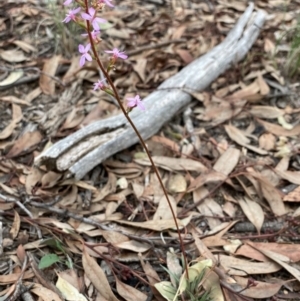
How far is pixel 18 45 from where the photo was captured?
8.20ft

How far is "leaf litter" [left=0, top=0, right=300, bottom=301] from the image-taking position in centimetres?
157

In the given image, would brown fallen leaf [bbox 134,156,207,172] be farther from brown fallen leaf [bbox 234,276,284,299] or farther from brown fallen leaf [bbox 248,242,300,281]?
brown fallen leaf [bbox 234,276,284,299]

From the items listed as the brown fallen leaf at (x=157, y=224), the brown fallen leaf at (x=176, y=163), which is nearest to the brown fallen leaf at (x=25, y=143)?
the brown fallen leaf at (x=176, y=163)

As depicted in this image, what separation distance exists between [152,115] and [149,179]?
28 cm

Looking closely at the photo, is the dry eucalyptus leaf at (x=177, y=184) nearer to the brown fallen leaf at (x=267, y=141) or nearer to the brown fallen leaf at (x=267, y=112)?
the brown fallen leaf at (x=267, y=141)

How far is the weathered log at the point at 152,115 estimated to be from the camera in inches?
71.9

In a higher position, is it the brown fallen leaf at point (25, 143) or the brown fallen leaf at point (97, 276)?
the brown fallen leaf at point (25, 143)

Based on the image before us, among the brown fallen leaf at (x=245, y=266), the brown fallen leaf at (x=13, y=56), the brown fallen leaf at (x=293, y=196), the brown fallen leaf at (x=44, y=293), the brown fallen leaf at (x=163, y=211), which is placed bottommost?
the brown fallen leaf at (x=245, y=266)

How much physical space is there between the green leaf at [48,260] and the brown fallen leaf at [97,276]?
0.09 m

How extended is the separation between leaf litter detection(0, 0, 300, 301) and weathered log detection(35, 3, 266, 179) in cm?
7

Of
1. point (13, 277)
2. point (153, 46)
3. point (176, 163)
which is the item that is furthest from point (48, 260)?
point (153, 46)

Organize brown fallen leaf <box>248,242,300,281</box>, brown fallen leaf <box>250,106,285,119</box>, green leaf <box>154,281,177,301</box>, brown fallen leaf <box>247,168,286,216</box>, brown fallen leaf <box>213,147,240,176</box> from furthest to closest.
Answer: brown fallen leaf <box>250,106,285,119</box>, brown fallen leaf <box>213,147,240,176</box>, brown fallen leaf <box>247,168,286,216</box>, brown fallen leaf <box>248,242,300,281</box>, green leaf <box>154,281,177,301</box>

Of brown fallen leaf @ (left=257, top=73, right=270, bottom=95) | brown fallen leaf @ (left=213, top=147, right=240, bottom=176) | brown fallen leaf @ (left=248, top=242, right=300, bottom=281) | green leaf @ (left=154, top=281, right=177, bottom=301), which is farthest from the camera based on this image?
brown fallen leaf @ (left=257, top=73, right=270, bottom=95)

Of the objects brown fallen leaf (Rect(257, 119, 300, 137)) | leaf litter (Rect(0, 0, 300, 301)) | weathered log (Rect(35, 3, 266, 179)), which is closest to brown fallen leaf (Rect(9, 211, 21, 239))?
leaf litter (Rect(0, 0, 300, 301))
